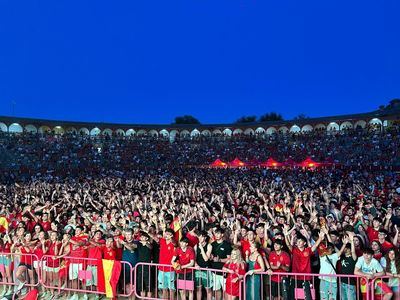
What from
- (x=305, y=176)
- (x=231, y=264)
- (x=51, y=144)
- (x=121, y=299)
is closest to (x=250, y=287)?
(x=231, y=264)

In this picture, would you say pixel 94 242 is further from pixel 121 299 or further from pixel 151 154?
pixel 151 154

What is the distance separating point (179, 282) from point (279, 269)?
182 centimetres

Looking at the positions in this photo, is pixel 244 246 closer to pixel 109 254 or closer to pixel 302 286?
pixel 302 286

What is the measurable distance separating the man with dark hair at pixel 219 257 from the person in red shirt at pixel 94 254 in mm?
2236

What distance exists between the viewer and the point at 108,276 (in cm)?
710

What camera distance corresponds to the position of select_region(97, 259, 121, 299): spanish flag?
702 cm

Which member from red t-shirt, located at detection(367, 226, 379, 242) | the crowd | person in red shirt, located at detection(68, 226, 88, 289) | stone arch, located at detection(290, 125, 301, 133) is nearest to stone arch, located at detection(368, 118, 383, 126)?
the crowd

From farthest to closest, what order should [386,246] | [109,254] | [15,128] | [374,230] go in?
[15,128] < [374,230] < [109,254] < [386,246]

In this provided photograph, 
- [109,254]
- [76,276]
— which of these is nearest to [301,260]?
[109,254]

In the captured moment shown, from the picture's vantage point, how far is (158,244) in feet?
25.1

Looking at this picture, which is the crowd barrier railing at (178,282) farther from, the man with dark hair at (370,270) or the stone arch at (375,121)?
the stone arch at (375,121)

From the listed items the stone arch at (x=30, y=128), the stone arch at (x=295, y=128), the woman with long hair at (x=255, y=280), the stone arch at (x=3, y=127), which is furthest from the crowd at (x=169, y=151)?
the woman with long hair at (x=255, y=280)

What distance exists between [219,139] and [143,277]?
39.5 m

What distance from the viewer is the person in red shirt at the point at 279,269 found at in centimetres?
617
